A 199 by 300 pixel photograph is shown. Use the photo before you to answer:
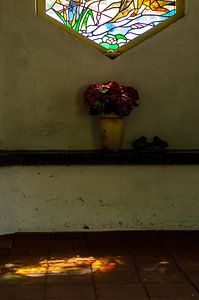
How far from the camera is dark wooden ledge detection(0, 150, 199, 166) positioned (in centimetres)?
384

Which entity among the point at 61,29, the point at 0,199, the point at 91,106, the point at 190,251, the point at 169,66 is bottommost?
the point at 190,251

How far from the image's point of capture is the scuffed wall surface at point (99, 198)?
388cm

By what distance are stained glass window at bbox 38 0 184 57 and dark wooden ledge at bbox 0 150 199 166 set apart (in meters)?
0.89

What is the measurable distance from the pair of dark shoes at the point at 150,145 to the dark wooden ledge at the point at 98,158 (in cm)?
7

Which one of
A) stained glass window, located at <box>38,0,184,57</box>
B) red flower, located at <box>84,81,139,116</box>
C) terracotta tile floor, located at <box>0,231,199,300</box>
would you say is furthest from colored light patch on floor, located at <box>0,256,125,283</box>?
stained glass window, located at <box>38,0,184,57</box>

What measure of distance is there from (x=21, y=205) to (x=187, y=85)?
5.37ft

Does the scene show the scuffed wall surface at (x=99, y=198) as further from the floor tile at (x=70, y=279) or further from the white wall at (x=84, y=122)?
the floor tile at (x=70, y=279)

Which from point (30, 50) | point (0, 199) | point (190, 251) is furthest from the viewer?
point (30, 50)

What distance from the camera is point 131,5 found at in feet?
14.0

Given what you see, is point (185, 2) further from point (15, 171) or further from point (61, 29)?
point (15, 171)

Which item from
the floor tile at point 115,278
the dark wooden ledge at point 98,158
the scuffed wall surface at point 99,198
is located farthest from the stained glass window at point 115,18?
the floor tile at point 115,278

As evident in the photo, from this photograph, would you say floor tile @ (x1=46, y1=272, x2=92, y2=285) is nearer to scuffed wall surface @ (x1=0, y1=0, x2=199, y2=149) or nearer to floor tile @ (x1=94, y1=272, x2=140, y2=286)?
floor tile @ (x1=94, y1=272, x2=140, y2=286)

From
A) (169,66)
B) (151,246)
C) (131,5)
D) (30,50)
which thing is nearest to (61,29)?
(30,50)

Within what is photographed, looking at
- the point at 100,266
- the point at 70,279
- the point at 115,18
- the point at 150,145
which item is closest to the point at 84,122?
the point at 150,145
